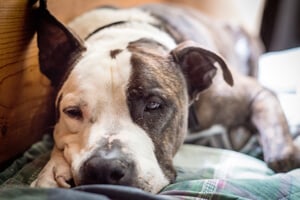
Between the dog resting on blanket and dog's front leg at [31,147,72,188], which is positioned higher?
the dog resting on blanket

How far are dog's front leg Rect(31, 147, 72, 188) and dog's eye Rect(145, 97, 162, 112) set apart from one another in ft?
0.93

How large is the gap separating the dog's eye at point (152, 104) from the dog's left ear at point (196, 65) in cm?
22

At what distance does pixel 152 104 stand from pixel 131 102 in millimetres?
72

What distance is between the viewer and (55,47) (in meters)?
1.78

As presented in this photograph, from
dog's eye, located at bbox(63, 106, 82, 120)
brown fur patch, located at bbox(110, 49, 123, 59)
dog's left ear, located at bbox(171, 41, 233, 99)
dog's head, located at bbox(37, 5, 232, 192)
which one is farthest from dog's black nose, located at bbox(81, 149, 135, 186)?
dog's left ear, located at bbox(171, 41, 233, 99)

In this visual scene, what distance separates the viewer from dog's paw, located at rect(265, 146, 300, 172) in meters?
1.86

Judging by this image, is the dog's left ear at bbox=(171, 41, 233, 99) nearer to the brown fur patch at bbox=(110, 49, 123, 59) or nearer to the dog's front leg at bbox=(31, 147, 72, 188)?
the brown fur patch at bbox=(110, 49, 123, 59)

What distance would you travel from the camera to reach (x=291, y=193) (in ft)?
4.73

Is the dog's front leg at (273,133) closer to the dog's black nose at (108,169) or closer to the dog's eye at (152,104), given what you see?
the dog's eye at (152,104)

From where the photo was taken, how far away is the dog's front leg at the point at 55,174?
1.49 metres

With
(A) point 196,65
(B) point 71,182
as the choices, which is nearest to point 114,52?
(A) point 196,65

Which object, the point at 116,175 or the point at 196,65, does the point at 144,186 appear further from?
the point at 196,65

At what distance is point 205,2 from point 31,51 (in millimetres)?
1984

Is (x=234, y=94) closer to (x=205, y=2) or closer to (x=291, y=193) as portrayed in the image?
(x=291, y=193)
